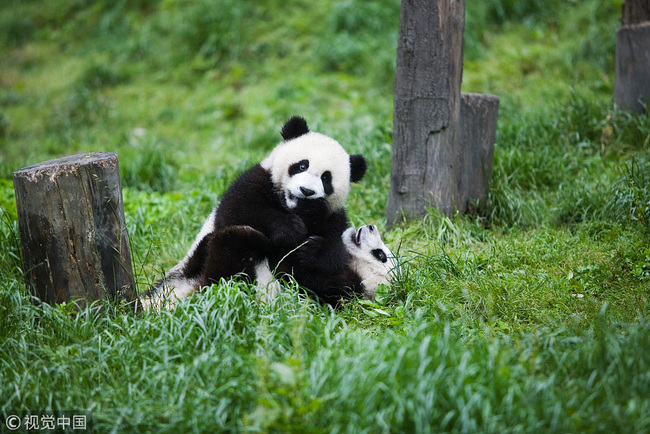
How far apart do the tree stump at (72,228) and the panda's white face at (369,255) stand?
54.7 inches

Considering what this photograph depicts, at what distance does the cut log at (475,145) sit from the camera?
466cm

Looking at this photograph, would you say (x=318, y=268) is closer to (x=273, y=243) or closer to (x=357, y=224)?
(x=273, y=243)

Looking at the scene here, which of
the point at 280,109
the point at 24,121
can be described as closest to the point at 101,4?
the point at 24,121

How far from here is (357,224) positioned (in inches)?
190

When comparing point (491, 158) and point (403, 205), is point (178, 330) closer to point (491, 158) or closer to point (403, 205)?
point (403, 205)

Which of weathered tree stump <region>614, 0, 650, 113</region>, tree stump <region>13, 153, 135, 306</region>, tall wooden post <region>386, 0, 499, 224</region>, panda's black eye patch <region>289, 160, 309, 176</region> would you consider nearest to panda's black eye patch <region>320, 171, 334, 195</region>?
panda's black eye patch <region>289, 160, 309, 176</region>

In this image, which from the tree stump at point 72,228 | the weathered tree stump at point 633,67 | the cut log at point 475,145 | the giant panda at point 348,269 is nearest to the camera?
the tree stump at point 72,228

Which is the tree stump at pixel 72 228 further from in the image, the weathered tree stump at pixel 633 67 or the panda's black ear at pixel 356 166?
the weathered tree stump at pixel 633 67

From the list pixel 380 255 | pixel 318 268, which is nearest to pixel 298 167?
pixel 318 268

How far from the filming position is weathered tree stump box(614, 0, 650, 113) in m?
5.35

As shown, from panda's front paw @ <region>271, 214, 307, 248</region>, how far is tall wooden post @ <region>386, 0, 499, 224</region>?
1.32 metres

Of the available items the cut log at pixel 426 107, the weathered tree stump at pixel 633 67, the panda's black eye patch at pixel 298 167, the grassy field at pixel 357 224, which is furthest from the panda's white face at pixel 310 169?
the weathered tree stump at pixel 633 67

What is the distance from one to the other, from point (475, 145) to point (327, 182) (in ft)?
5.55

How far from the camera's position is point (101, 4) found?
11.2 m
